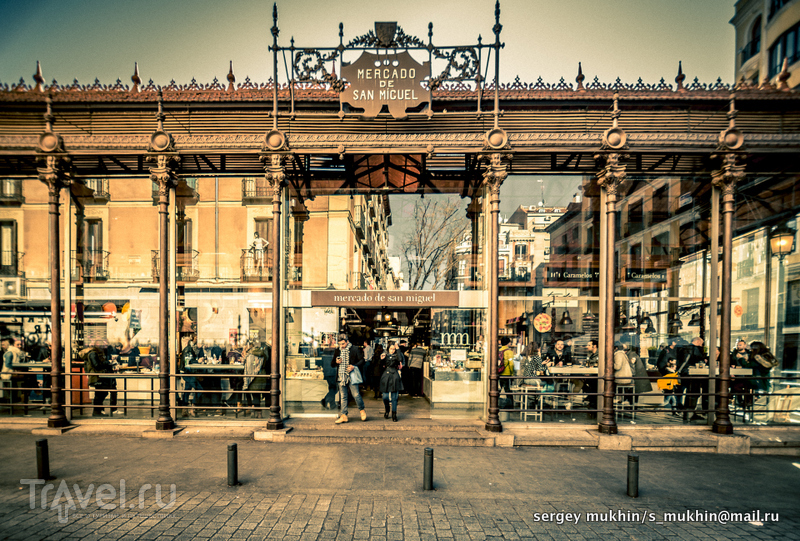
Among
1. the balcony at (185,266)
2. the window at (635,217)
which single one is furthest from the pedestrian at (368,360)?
the window at (635,217)

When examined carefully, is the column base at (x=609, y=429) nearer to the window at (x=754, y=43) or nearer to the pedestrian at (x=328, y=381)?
the pedestrian at (x=328, y=381)

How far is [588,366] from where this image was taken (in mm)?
10062

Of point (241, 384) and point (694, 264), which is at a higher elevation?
point (694, 264)

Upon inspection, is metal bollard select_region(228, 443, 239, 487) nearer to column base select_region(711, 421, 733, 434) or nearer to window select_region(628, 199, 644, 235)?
column base select_region(711, 421, 733, 434)

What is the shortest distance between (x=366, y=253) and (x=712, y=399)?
29.6ft

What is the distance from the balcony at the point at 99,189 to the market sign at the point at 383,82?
6.67m

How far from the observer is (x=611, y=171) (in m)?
8.84

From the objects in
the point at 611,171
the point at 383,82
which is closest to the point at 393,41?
the point at 383,82

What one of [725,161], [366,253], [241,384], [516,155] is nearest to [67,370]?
[241,384]

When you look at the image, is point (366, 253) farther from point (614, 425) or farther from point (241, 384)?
point (614, 425)

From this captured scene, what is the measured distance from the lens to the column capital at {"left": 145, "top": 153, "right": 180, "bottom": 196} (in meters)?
9.07

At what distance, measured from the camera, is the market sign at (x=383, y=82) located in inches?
364

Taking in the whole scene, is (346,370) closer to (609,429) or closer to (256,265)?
(256,265)

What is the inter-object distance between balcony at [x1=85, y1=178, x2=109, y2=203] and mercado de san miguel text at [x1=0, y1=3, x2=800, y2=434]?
2.1 inches
